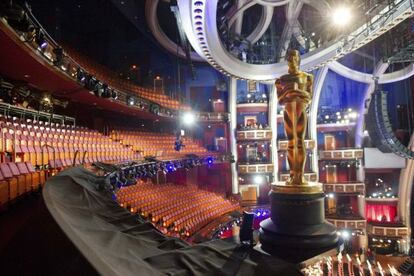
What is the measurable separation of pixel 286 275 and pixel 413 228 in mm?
18587

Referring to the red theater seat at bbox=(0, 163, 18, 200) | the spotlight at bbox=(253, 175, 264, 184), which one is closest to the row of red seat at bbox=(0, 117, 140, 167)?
the red theater seat at bbox=(0, 163, 18, 200)

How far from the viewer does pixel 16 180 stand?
151 inches

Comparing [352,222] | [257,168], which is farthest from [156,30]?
[352,222]

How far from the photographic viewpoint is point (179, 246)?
2115mm

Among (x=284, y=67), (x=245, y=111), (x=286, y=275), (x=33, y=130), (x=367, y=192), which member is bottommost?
(x=367, y=192)

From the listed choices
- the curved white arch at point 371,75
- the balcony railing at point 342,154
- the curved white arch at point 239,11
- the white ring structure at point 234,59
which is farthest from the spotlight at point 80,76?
the balcony railing at point 342,154

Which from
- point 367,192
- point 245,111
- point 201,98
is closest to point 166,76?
point 201,98

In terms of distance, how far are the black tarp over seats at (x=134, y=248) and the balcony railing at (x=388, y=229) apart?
56.2 feet

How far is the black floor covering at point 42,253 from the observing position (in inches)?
49.8

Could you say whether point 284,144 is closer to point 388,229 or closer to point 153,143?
point 388,229

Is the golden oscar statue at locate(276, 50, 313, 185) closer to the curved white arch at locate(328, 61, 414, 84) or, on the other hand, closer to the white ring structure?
the white ring structure

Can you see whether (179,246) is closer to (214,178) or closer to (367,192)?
(214,178)

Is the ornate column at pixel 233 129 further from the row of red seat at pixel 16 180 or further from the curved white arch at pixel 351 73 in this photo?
the row of red seat at pixel 16 180

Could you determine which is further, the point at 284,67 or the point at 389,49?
the point at 284,67
